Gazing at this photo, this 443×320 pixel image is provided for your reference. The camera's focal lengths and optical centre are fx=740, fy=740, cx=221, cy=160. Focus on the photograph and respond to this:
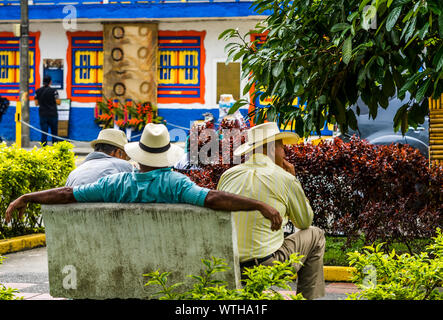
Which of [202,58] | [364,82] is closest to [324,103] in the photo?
[364,82]

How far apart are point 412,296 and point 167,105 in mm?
20659

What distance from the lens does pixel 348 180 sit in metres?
7.96

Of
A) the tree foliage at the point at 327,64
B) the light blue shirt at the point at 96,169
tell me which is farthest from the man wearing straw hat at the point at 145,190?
the light blue shirt at the point at 96,169

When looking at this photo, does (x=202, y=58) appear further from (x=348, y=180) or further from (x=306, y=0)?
(x=306, y=0)

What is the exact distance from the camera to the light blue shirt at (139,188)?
4.30m

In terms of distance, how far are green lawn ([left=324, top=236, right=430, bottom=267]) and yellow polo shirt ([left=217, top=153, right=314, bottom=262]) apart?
262 centimetres

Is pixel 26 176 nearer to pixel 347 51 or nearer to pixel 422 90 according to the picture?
pixel 347 51

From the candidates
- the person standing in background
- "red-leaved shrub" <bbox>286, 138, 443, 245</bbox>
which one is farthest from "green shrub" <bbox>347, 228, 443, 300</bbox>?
the person standing in background

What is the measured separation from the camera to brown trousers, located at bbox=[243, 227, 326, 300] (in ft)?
17.0

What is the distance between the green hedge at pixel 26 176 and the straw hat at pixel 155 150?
490cm

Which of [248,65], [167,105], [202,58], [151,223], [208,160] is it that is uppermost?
[202,58]

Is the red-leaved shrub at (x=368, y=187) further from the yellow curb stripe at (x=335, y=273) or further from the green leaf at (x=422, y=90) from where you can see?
the green leaf at (x=422, y=90)

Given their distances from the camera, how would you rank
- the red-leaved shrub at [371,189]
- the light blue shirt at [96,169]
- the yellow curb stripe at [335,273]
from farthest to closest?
1. the red-leaved shrub at [371,189]
2. the yellow curb stripe at [335,273]
3. the light blue shirt at [96,169]

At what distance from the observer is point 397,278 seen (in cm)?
354
